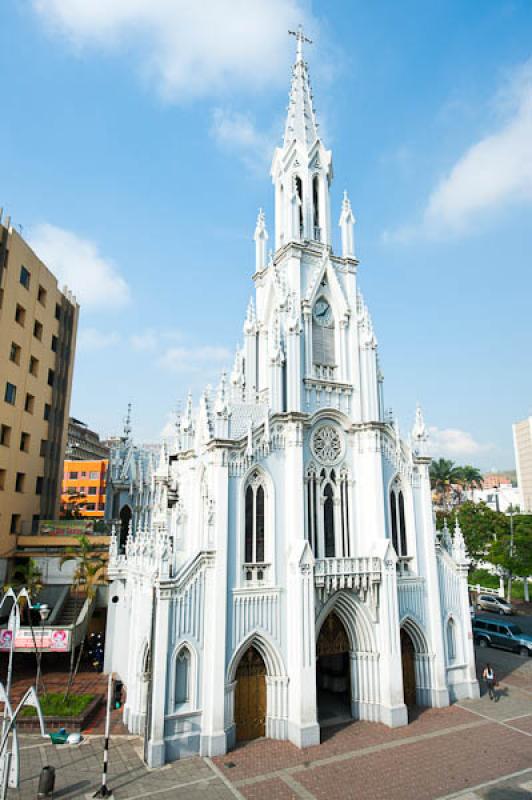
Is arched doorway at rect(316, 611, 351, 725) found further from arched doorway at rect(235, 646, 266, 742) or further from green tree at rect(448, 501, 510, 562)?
green tree at rect(448, 501, 510, 562)

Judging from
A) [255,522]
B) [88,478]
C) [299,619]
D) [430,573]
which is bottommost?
[299,619]

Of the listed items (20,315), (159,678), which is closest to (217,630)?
(159,678)

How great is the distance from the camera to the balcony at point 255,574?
19.8 metres

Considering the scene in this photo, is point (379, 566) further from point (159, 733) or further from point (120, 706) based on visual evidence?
point (120, 706)

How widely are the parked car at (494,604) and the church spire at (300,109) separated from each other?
129ft

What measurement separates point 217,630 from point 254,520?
429 centimetres

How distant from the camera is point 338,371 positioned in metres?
24.6

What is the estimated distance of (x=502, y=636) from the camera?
107 feet

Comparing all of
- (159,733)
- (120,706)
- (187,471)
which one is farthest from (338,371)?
(120,706)

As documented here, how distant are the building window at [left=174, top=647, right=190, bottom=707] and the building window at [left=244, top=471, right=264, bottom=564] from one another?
4.00m

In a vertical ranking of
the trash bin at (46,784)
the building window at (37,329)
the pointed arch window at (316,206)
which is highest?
the pointed arch window at (316,206)

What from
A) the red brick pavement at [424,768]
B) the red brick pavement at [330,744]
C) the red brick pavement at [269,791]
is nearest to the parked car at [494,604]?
the red brick pavement at [330,744]

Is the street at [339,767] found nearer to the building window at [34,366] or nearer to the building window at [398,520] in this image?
the building window at [398,520]

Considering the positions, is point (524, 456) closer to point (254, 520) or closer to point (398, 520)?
point (398, 520)
